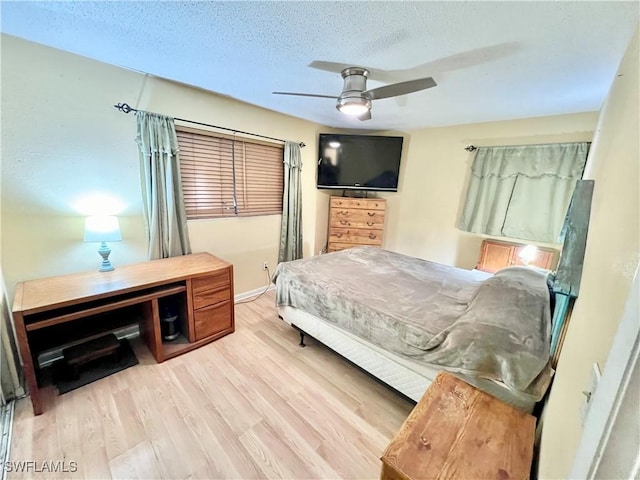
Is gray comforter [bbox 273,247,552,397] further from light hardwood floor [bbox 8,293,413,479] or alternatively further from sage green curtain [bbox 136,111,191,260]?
sage green curtain [bbox 136,111,191,260]

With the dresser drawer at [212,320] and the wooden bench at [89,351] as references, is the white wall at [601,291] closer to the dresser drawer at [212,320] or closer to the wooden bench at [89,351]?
the dresser drawer at [212,320]

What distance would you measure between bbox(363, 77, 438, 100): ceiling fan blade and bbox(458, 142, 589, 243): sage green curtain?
1935 mm

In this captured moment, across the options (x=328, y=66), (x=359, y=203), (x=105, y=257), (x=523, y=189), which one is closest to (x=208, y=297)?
(x=105, y=257)

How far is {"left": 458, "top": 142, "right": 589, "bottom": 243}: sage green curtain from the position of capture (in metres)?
2.62

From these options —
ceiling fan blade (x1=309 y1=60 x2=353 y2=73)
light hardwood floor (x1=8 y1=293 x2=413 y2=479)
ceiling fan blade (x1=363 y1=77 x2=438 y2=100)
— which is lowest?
light hardwood floor (x1=8 y1=293 x2=413 y2=479)

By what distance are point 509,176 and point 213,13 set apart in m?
3.24

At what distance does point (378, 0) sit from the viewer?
45.1 inches

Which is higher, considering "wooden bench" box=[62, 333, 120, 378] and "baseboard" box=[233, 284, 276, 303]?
"wooden bench" box=[62, 333, 120, 378]

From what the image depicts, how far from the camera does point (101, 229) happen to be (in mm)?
1904

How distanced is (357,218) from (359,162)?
32.8 inches

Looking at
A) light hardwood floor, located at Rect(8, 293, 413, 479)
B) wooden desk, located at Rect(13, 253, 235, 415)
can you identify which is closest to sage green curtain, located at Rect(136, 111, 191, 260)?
wooden desk, located at Rect(13, 253, 235, 415)

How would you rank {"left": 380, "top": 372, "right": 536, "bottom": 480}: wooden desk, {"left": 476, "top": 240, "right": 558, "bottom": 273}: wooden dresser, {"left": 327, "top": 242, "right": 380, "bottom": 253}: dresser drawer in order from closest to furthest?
{"left": 380, "top": 372, "right": 536, "bottom": 480}: wooden desk, {"left": 476, "top": 240, "right": 558, "bottom": 273}: wooden dresser, {"left": 327, "top": 242, "right": 380, "bottom": 253}: dresser drawer

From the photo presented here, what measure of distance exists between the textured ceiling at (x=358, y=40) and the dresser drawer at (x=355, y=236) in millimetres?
2019

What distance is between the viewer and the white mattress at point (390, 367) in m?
1.26
